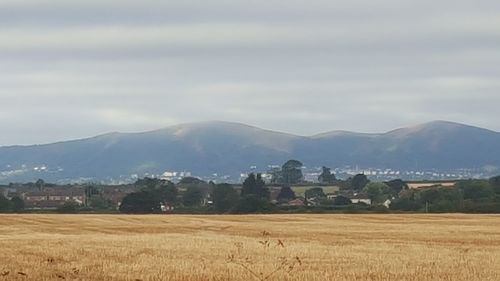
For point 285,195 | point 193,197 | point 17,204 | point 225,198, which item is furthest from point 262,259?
point 285,195

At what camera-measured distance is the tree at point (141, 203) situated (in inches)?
4400

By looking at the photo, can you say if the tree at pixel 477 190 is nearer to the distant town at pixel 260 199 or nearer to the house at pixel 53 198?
→ the distant town at pixel 260 199

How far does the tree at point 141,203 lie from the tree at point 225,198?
23.1 feet

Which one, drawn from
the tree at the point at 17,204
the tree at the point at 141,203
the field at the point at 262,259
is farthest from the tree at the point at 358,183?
the field at the point at 262,259

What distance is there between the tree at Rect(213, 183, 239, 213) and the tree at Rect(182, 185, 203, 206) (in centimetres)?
230

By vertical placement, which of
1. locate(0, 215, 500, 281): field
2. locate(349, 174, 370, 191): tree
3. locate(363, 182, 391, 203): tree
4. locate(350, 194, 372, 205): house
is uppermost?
locate(349, 174, 370, 191): tree

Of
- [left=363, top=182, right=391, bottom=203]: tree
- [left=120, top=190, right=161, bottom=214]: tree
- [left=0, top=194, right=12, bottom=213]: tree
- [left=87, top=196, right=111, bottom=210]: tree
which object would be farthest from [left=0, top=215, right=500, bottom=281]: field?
[left=363, top=182, right=391, bottom=203]: tree

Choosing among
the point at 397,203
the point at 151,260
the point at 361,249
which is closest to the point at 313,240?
the point at 361,249

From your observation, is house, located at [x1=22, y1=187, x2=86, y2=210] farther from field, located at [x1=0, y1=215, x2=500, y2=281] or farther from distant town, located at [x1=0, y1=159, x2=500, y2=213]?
field, located at [x1=0, y1=215, x2=500, y2=281]

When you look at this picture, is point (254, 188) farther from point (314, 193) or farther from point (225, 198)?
point (314, 193)

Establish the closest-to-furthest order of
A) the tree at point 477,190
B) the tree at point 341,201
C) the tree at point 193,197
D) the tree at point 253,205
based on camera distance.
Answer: the tree at point 253,205 < the tree at point 477,190 < the tree at point 341,201 < the tree at point 193,197

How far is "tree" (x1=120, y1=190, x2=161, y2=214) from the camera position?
111750 mm

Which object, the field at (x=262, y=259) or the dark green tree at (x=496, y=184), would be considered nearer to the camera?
the field at (x=262, y=259)

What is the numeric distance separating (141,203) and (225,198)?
464 inches
